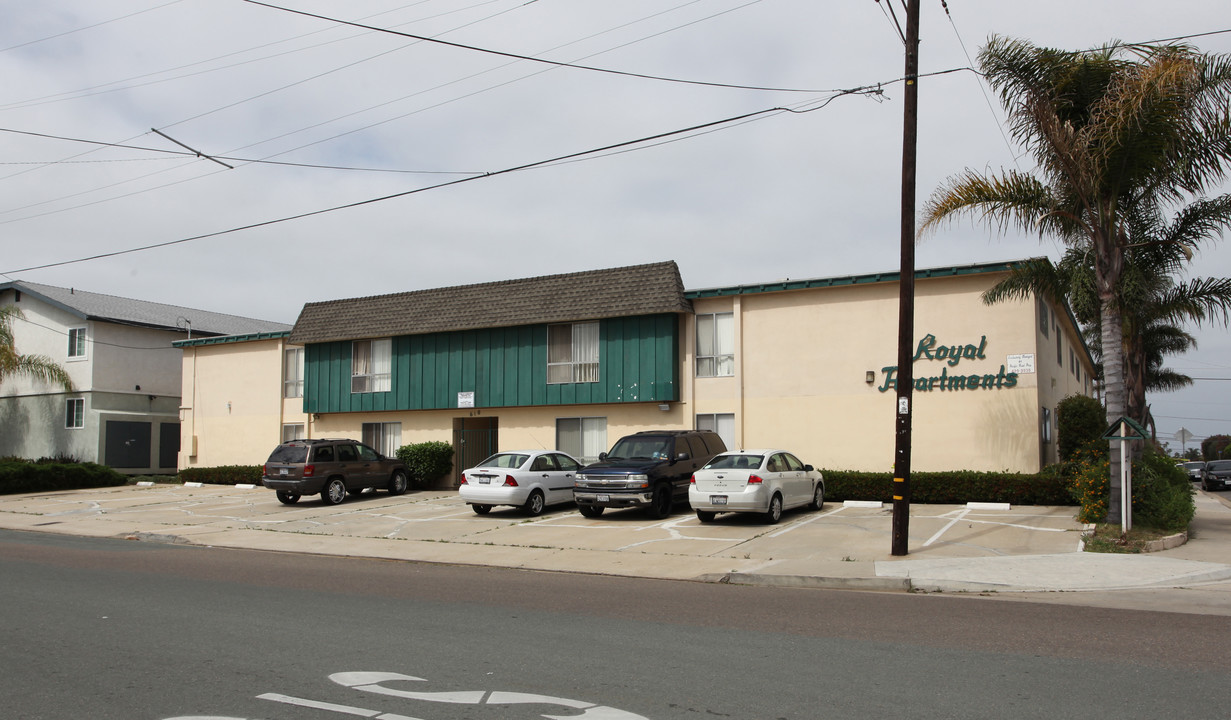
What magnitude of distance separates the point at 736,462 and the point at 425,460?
12.3 m

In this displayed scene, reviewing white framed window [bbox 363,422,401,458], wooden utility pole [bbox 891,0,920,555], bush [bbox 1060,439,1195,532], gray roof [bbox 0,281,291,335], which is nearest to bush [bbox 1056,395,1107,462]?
bush [bbox 1060,439,1195,532]

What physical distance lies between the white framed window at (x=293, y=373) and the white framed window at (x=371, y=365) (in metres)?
2.90

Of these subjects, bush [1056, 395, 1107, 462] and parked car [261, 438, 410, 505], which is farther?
parked car [261, 438, 410, 505]

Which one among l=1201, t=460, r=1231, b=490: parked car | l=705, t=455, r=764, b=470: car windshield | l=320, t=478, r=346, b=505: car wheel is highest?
l=705, t=455, r=764, b=470: car windshield

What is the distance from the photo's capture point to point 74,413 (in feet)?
122

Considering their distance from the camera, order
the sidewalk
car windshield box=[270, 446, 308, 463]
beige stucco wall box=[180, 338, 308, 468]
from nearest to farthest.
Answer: the sidewalk, car windshield box=[270, 446, 308, 463], beige stucco wall box=[180, 338, 308, 468]

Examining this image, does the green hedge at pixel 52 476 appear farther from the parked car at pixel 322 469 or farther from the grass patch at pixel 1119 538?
the grass patch at pixel 1119 538

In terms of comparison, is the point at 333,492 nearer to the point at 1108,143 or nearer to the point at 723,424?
the point at 723,424

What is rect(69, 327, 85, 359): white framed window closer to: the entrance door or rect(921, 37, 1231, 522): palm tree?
the entrance door

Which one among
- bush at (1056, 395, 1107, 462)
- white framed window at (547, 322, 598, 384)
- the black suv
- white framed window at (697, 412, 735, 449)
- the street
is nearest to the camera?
the street

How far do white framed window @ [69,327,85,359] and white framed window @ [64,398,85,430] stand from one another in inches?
71.4

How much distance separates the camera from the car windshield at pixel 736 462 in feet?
57.7

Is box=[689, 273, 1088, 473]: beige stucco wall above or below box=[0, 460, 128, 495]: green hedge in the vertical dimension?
above

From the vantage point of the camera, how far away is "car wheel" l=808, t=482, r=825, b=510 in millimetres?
19688
